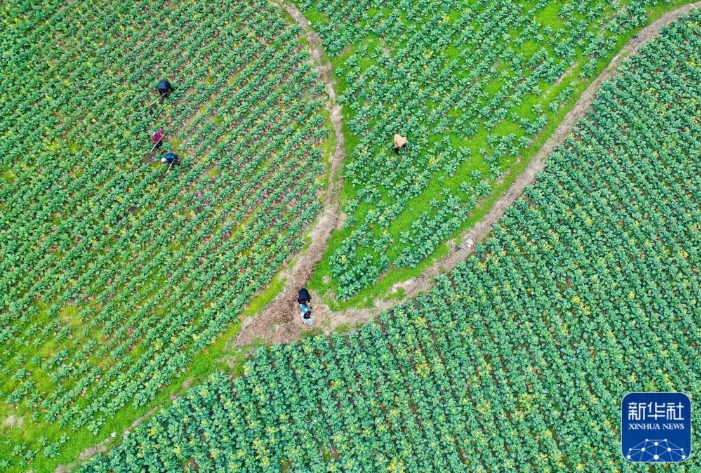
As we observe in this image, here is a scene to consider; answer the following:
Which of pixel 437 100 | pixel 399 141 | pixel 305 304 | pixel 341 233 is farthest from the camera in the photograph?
pixel 437 100

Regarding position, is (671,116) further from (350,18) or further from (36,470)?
(36,470)

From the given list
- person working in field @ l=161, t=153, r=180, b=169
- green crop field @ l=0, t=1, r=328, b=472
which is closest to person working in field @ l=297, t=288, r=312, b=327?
green crop field @ l=0, t=1, r=328, b=472

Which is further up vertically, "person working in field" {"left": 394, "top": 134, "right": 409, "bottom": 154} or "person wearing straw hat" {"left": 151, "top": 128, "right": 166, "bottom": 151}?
"person wearing straw hat" {"left": 151, "top": 128, "right": 166, "bottom": 151}

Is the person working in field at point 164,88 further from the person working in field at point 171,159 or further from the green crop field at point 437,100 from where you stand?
the green crop field at point 437,100

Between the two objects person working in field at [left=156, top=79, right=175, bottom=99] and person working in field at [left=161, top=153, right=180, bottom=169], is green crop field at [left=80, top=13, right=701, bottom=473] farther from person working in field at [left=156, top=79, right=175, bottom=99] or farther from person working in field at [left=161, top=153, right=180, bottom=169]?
person working in field at [left=156, top=79, right=175, bottom=99]

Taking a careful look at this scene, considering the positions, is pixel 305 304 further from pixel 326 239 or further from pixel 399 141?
pixel 399 141

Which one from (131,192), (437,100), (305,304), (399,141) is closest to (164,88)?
(131,192)
